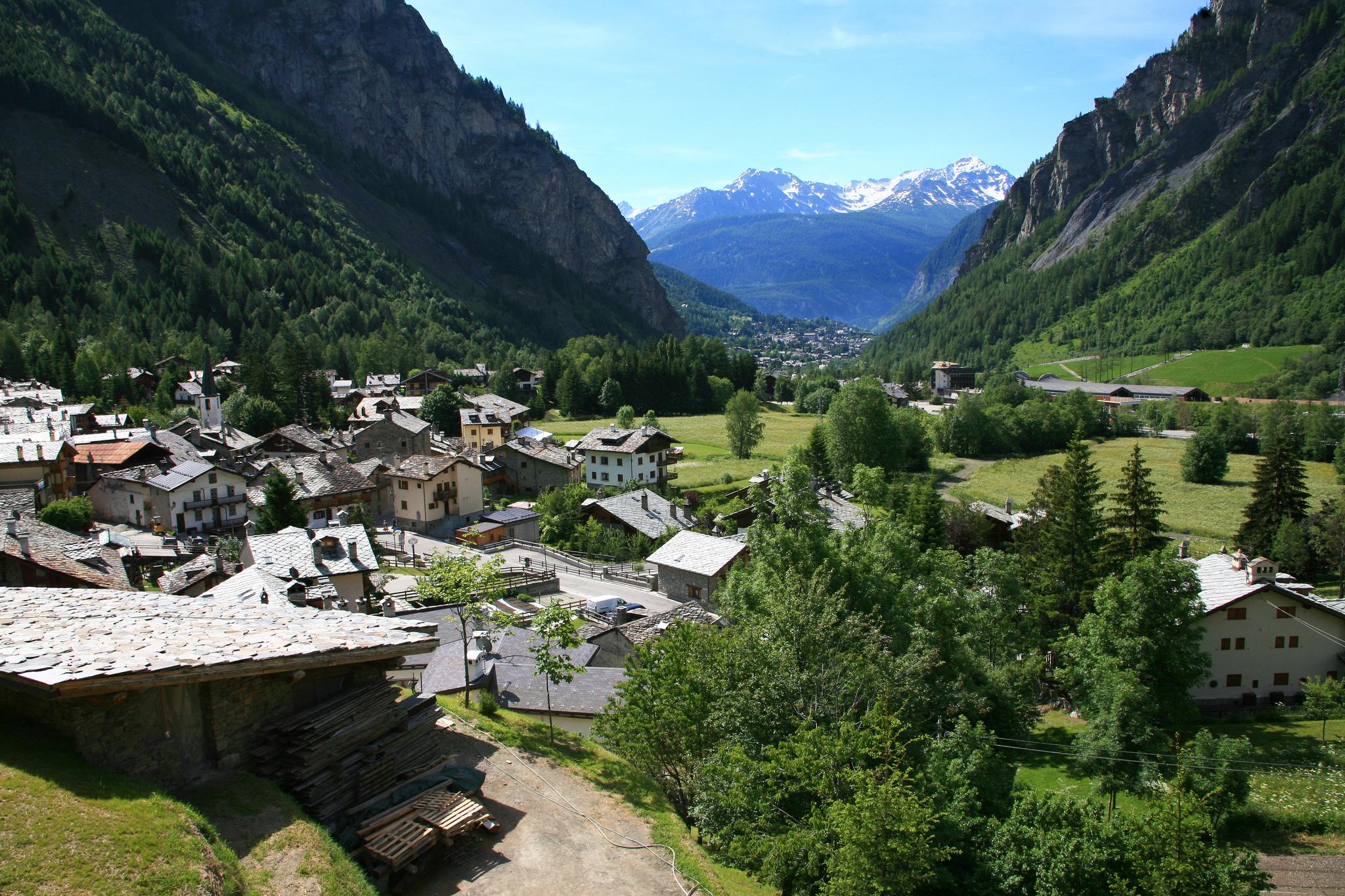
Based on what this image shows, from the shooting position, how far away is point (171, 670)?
10578mm

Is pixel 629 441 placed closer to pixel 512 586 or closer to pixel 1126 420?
pixel 512 586

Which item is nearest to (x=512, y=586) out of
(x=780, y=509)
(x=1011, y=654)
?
(x=780, y=509)

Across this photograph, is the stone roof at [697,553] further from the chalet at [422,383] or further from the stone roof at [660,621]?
the chalet at [422,383]

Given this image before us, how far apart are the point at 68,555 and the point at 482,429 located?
52.7 meters

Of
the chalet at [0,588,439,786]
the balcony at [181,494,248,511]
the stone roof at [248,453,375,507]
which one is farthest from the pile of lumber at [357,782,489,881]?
the balcony at [181,494,248,511]

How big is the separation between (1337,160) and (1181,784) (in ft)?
726

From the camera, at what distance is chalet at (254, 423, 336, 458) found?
2633 inches

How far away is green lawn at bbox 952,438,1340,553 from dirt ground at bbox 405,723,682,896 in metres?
52.9

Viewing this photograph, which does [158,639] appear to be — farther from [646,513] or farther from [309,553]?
[646,513]

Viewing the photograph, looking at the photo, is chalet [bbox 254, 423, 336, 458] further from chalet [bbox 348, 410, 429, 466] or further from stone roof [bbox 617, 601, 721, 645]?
stone roof [bbox 617, 601, 721, 645]

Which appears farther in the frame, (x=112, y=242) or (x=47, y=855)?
(x=112, y=242)

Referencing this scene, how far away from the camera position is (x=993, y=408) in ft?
344

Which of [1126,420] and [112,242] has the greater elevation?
[112,242]

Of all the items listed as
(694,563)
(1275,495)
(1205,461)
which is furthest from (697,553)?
(1205,461)
